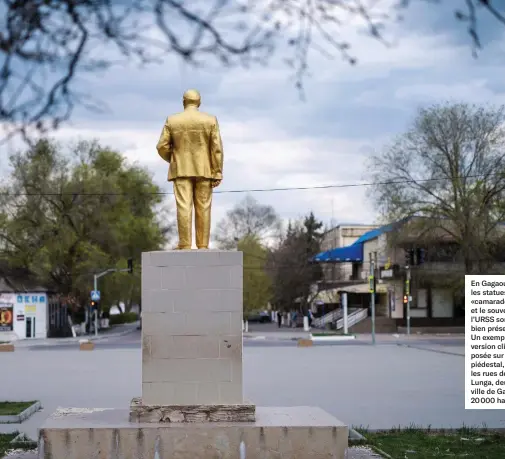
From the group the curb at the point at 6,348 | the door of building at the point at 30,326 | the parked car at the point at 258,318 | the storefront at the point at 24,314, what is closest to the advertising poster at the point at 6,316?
the storefront at the point at 24,314

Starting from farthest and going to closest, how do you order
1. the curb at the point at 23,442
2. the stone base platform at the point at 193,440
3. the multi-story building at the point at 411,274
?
1. the multi-story building at the point at 411,274
2. the curb at the point at 23,442
3. the stone base platform at the point at 193,440

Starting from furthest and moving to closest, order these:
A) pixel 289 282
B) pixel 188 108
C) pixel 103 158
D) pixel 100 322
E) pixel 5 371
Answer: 1. pixel 289 282
2. pixel 100 322
3. pixel 103 158
4. pixel 5 371
5. pixel 188 108

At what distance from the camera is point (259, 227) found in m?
101

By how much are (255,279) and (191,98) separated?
210ft

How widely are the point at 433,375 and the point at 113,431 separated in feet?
56.8

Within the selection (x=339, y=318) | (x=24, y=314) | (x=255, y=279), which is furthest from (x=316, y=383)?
(x=255, y=279)

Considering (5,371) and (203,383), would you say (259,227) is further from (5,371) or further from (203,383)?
(203,383)

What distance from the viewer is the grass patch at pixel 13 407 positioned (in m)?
17.5

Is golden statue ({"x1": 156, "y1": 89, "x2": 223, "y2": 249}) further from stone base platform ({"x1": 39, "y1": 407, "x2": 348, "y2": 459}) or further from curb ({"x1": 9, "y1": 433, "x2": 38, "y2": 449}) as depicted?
curb ({"x1": 9, "y1": 433, "x2": 38, "y2": 449})

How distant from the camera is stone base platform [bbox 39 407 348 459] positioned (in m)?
11.4

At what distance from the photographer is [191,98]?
43.9ft

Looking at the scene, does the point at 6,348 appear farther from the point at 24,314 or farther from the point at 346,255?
the point at 346,255

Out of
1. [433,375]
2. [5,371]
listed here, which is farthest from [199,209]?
[5,371]

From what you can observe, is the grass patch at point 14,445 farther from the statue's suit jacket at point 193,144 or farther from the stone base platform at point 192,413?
the statue's suit jacket at point 193,144
